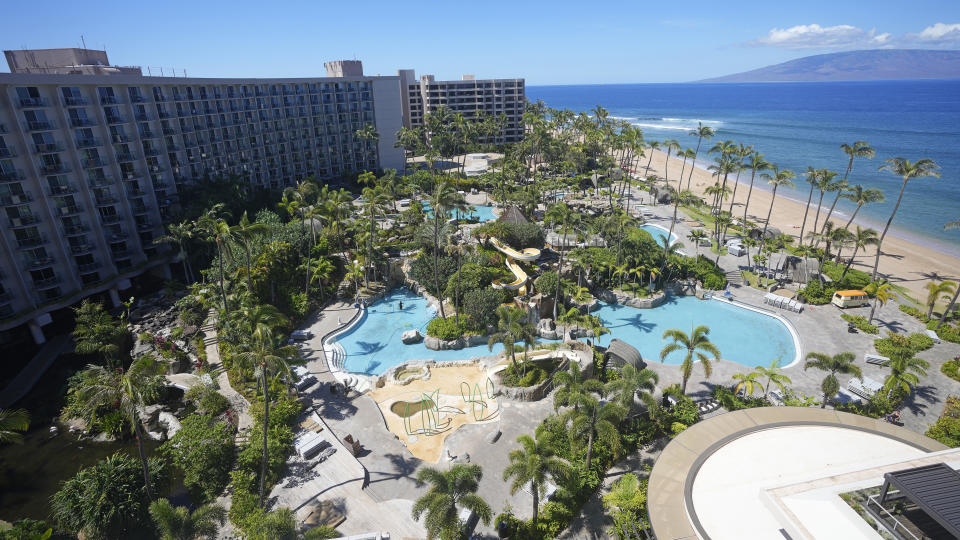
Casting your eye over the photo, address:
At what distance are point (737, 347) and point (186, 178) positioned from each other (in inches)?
2716

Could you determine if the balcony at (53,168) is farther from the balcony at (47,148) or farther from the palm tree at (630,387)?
the palm tree at (630,387)

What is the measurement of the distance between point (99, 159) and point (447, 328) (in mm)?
43742

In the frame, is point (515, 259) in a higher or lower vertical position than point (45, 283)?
lower

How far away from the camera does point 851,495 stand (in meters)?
18.1

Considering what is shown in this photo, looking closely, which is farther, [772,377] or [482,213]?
[482,213]

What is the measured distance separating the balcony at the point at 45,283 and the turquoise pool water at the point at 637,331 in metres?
30.9

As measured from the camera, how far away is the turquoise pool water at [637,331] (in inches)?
1619

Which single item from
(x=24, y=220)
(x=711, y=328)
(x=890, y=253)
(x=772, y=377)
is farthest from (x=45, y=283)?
(x=890, y=253)

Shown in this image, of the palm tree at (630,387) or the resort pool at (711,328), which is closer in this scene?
the palm tree at (630,387)

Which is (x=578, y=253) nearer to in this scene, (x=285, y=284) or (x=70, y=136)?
(x=285, y=284)

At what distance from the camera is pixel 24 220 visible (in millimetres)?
45688

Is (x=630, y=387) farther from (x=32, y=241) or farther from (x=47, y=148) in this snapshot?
(x=47, y=148)

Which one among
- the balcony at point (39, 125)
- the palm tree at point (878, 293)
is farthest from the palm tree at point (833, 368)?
the balcony at point (39, 125)

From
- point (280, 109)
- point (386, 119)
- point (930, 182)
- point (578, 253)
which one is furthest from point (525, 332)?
point (930, 182)
